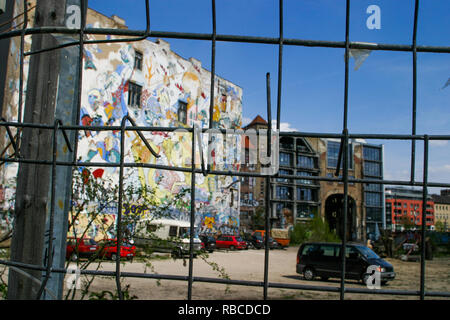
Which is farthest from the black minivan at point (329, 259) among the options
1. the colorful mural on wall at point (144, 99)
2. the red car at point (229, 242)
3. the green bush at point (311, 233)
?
the green bush at point (311, 233)

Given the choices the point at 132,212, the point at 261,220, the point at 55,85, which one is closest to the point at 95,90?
the point at 132,212

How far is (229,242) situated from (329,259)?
37.4 feet

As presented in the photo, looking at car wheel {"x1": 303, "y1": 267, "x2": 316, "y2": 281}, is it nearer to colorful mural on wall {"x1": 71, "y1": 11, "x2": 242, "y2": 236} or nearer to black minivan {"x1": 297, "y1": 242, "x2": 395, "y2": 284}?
black minivan {"x1": 297, "y1": 242, "x2": 395, "y2": 284}

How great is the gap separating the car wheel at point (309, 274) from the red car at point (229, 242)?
9.91 meters

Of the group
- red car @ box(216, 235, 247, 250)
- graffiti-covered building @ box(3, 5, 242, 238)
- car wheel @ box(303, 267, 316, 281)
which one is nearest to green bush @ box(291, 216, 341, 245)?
red car @ box(216, 235, 247, 250)

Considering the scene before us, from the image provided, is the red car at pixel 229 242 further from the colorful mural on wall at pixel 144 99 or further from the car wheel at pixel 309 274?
the car wheel at pixel 309 274

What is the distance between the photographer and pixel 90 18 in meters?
16.3

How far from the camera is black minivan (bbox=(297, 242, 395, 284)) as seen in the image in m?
12.9

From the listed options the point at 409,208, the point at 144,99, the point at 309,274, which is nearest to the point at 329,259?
the point at 309,274

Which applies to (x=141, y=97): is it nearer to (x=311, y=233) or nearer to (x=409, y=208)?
(x=311, y=233)

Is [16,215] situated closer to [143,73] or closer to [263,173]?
[263,173]

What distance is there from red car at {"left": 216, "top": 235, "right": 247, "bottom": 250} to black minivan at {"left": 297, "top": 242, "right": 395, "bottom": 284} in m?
9.84

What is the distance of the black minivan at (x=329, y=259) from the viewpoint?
42.2 ft

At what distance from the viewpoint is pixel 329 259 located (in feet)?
45.0
